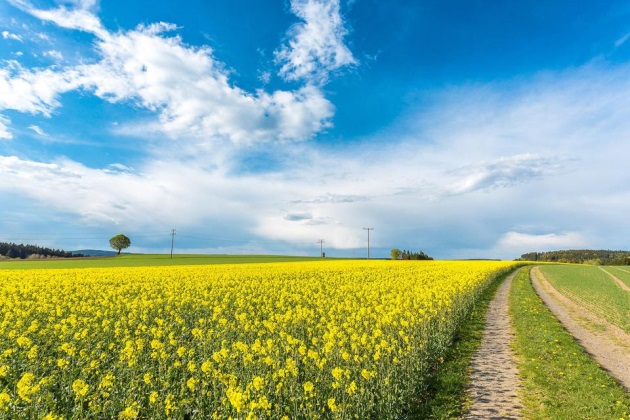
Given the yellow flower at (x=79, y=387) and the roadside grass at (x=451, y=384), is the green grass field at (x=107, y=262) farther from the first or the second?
the roadside grass at (x=451, y=384)

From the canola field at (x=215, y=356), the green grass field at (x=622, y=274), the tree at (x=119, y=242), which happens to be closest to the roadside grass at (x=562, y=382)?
the canola field at (x=215, y=356)

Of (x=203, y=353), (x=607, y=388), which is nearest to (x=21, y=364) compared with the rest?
(x=203, y=353)

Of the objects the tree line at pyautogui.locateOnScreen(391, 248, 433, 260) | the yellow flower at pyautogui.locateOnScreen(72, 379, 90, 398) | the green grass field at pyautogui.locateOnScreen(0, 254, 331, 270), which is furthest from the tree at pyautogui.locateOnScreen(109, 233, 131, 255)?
the yellow flower at pyautogui.locateOnScreen(72, 379, 90, 398)

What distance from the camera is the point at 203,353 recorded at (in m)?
9.85

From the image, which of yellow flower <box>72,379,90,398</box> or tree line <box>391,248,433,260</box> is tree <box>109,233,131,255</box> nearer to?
tree line <box>391,248,433,260</box>

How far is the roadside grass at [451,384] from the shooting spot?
826cm

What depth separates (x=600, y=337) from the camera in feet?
50.1

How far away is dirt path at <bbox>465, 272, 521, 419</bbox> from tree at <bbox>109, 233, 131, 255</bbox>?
5709 inches

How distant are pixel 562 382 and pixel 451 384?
3.11 metres

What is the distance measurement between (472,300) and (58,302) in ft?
68.1

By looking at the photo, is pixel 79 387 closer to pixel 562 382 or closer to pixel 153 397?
pixel 153 397

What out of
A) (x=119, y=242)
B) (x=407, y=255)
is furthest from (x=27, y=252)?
(x=407, y=255)

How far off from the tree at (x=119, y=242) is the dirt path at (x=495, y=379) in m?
145

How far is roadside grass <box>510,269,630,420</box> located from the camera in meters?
8.41
